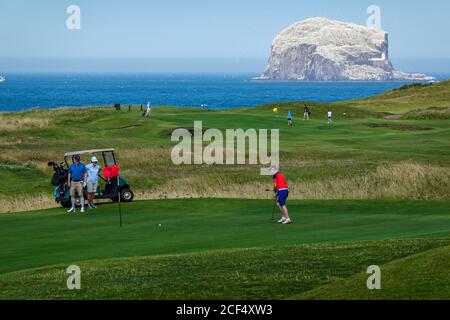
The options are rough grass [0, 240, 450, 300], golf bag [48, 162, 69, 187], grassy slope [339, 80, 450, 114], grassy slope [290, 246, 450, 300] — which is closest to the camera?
grassy slope [290, 246, 450, 300]

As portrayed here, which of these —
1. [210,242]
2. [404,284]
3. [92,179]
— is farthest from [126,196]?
[404,284]

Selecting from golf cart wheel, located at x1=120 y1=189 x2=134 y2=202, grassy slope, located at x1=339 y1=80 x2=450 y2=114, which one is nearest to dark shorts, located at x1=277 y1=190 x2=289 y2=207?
golf cart wheel, located at x1=120 y1=189 x2=134 y2=202

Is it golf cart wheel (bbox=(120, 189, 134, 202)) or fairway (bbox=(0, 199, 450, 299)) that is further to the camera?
golf cart wheel (bbox=(120, 189, 134, 202))

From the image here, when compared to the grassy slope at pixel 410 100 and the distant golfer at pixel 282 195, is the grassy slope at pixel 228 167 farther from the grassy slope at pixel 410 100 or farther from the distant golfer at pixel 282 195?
the grassy slope at pixel 410 100

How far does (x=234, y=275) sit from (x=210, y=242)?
19.2 feet

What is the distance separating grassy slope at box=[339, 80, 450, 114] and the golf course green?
1722 inches

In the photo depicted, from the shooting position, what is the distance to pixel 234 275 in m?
17.2

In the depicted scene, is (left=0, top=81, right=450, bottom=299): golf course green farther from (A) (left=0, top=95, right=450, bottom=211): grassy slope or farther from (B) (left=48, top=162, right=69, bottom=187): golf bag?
(B) (left=48, top=162, right=69, bottom=187): golf bag

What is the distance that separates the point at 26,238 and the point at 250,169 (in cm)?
2454

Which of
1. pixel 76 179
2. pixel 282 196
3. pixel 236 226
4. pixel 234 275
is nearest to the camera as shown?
pixel 234 275

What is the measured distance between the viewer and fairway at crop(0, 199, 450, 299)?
16859 millimetres

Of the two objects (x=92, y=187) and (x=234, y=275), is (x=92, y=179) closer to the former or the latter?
(x=92, y=187)

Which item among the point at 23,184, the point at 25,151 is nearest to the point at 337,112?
the point at 25,151
